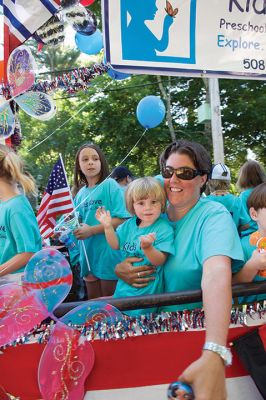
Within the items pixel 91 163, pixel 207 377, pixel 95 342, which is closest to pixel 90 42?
pixel 91 163

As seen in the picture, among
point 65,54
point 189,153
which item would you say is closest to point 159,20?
point 189,153

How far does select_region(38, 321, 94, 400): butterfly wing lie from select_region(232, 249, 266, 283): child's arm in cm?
74

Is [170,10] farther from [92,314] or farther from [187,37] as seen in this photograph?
[92,314]

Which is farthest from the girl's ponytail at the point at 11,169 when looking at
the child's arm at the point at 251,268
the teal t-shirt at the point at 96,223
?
the child's arm at the point at 251,268

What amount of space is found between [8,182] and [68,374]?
1094mm

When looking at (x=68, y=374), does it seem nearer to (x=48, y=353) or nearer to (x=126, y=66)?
(x=48, y=353)

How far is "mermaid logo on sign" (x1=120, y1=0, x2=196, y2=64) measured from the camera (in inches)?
88.0

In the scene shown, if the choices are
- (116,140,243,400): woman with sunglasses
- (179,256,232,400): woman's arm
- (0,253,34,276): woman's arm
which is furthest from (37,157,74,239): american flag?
(179,256,232,400): woman's arm

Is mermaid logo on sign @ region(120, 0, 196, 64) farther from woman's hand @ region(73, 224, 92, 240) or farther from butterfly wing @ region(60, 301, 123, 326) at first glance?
woman's hand @ region(73, 224, 92, 240)

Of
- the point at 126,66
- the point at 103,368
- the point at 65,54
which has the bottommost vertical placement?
the point at 103,368

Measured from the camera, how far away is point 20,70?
246 centimetres

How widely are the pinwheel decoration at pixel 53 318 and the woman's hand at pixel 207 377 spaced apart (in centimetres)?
55

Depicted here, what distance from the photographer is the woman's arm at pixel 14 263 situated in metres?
2.10

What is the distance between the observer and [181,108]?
51.7 ft
